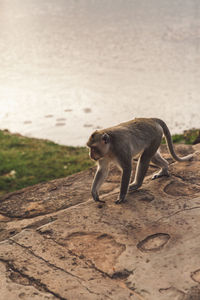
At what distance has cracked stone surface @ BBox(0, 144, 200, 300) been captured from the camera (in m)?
2.90

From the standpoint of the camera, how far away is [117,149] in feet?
13.3

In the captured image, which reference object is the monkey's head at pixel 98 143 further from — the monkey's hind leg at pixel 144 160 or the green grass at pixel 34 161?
the green grass at pixel 34 161

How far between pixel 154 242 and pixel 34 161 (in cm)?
472

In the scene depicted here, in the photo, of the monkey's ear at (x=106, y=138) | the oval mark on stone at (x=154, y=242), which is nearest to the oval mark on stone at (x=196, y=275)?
the oval mark on stone at (x=154, y=242)

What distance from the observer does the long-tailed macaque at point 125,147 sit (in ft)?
12.9

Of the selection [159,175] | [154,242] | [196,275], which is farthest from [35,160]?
[196,275]

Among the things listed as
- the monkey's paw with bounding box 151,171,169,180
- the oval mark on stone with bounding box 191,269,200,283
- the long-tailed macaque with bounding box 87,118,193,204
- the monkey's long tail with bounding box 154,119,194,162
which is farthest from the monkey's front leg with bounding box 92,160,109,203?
the oval mark on stone with bounding box 191,269,200,283

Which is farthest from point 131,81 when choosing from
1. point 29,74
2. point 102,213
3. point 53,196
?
point 102,213

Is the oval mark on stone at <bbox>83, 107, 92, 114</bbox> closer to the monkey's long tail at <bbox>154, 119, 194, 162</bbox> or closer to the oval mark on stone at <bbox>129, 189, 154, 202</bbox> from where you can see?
the monkey's long tail at <bbox>154, 119, 194, 162</bbox>

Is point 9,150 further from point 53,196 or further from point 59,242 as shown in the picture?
point 59,242

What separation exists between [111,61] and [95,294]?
11454 millimetres

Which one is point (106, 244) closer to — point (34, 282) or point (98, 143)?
point (34, 282)

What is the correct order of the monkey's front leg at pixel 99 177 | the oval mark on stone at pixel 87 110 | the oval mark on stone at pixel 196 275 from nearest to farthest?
the oval mark on stone at pixel 196 275
the monkey's front leg at pixel 99 177
the oval mark on stone at pixel 87 110

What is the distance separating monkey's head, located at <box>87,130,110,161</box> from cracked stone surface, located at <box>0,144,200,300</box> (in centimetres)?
65
